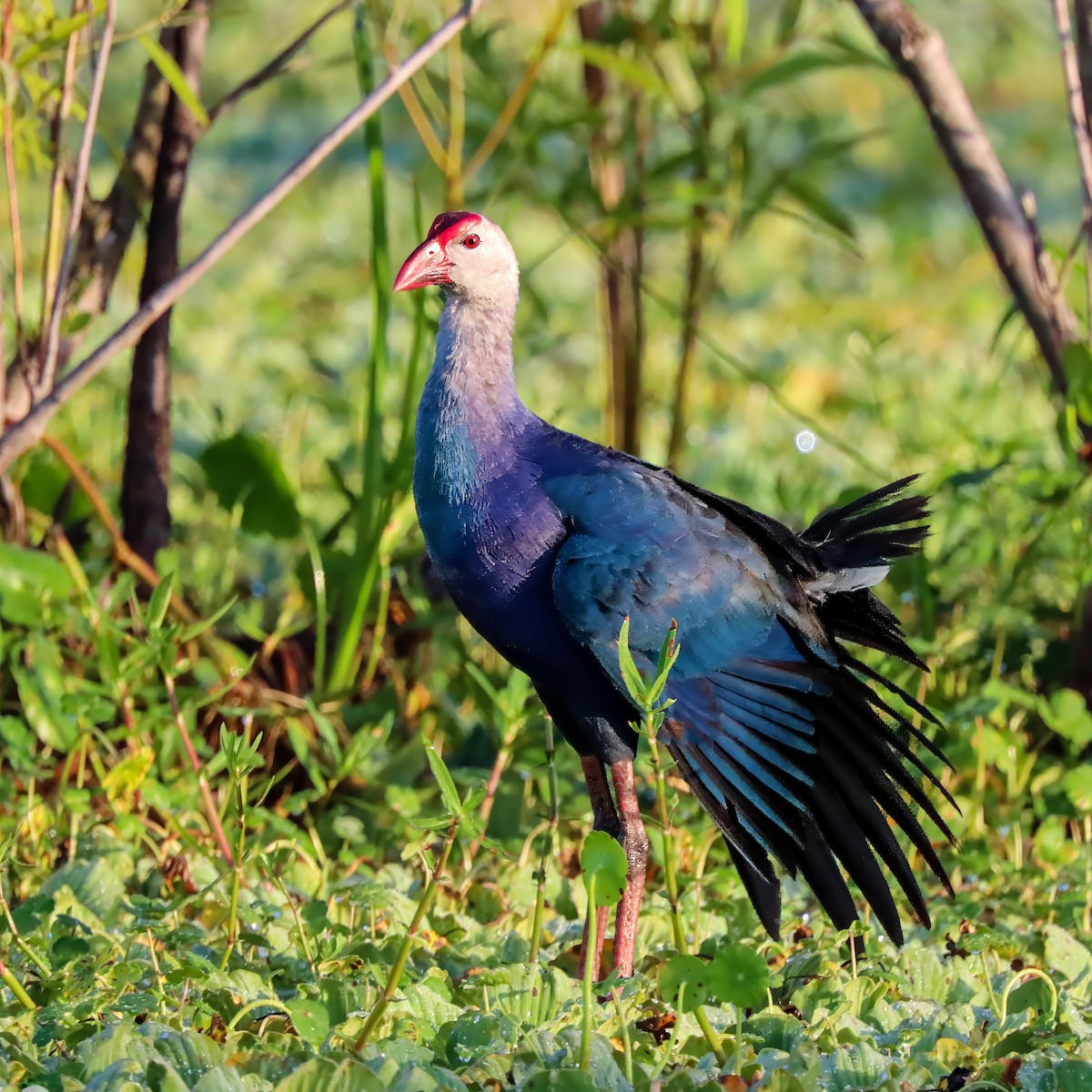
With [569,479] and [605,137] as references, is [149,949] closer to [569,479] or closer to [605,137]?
[569,479]

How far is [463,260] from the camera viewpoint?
2295mm

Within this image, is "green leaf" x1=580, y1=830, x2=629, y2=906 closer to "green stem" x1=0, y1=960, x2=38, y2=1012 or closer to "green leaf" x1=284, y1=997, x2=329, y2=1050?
"green leaf" x1=284, y1=997, x2=329, y2=1050

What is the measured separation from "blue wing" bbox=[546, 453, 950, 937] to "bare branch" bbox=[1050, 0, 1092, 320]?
1093 mm

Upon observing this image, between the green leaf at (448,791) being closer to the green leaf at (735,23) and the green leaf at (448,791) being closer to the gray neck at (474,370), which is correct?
the gray neck at (474,370)

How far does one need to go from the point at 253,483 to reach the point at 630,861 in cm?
123

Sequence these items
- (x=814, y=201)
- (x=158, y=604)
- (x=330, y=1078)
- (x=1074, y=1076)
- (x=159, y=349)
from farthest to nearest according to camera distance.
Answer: (x=814, y=201)
(x=159, y=349)
(x=158, y=604)
(x=1074, y=1076)
(x=330, y=1078)

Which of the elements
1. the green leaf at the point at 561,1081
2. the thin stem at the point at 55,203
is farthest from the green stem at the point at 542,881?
the thin stem at the point at 55,203

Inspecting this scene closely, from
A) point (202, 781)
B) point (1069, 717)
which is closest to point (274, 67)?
point (202, 781)

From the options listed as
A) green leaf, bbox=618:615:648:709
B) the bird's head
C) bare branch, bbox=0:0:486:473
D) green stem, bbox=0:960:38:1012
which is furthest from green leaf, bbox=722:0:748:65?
green stem, bbox=0:960:38:1012

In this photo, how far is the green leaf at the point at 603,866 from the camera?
1679 millimetres

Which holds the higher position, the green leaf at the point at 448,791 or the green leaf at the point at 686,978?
the green leaf at the point at 448,791

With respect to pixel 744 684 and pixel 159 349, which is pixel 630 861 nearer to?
pixel 744 684

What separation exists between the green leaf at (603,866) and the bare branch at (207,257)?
0.98 meters

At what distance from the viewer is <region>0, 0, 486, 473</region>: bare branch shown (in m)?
2.20
